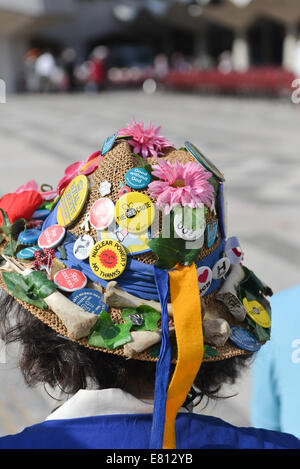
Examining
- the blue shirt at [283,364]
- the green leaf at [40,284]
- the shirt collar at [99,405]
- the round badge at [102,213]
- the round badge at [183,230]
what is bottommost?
the blue shirt at [283,364]

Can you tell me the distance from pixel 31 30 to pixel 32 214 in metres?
25.2

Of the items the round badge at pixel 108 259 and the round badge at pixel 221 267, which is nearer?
the round badge at pixel 108 259

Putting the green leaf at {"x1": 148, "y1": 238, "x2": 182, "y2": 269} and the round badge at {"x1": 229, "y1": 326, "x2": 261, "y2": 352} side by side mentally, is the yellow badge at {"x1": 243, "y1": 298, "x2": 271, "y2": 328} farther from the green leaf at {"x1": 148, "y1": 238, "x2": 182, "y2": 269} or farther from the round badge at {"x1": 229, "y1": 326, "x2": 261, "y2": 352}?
the green leaf at {"x1": 148, "y1": 238, "x2": 182, "y2": 269}

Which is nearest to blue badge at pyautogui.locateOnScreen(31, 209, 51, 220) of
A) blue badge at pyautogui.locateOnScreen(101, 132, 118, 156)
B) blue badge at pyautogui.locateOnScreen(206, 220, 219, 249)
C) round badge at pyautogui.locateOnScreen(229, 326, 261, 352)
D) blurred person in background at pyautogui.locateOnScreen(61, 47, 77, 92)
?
blue badge at pyautogui.locateOnScreen(101, 132, 118, 156)

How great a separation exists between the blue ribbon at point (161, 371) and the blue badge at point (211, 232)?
5.3 inches

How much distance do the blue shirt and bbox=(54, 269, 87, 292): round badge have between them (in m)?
0.68

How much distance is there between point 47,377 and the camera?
1329 mm

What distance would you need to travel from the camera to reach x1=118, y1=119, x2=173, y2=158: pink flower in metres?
1.36

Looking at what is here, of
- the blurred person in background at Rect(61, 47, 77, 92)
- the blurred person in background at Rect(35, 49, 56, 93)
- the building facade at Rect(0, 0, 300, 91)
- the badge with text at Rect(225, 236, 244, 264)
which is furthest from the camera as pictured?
the blurred person in background at Rect(61, 47, 77, 92)

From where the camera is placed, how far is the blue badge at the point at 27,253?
4.43ft

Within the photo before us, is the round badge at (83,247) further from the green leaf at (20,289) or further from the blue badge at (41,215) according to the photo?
the blue badge at (41,215)

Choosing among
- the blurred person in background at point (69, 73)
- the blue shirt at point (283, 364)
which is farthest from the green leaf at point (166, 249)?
the blurred person in background at point (69, 73)

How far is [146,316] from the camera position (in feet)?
3.98

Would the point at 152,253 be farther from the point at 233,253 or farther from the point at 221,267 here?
the point at 233,253
